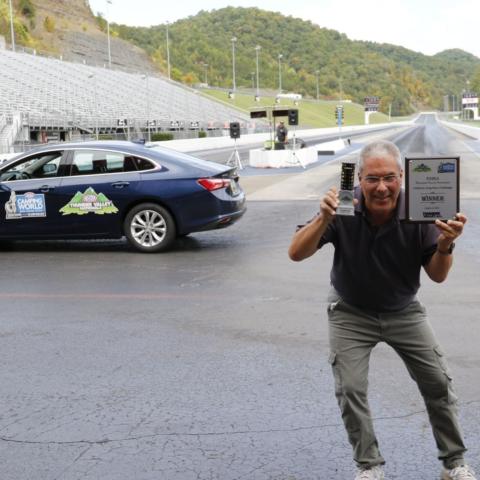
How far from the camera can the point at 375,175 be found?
10.1 ft

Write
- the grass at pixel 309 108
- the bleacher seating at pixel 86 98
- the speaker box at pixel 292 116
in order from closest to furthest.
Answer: the speaker box at pixel 292 116 < the bleacher seating at pixel 86 98 < the grass at pixel 309 108

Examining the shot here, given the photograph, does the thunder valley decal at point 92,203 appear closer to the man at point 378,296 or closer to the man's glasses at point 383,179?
the man at point 378,296

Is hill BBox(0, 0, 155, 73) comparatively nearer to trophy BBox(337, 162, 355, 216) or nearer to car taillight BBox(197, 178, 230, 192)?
car taillight BBox(197, 178, 230, 192)

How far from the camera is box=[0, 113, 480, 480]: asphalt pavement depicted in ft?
12.4

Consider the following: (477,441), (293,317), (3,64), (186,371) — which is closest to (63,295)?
(293,317)

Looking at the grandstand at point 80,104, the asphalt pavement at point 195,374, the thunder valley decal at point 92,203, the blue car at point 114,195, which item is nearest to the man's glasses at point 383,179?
the asphalt pavement at point 195,374

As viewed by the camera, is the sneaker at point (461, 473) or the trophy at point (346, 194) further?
the sneaker at point (461, 473)

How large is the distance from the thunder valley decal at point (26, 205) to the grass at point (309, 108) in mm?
96035

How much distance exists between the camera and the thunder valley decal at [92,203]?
1030 cm

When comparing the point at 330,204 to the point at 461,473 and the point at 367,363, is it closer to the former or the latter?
the point at 367,363

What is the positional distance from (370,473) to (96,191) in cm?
765

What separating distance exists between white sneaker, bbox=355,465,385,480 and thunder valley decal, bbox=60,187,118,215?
750cm

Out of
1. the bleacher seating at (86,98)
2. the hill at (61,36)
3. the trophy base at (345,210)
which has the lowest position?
the trophy base at (345,210)

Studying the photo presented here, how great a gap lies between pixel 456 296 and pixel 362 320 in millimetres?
4433
